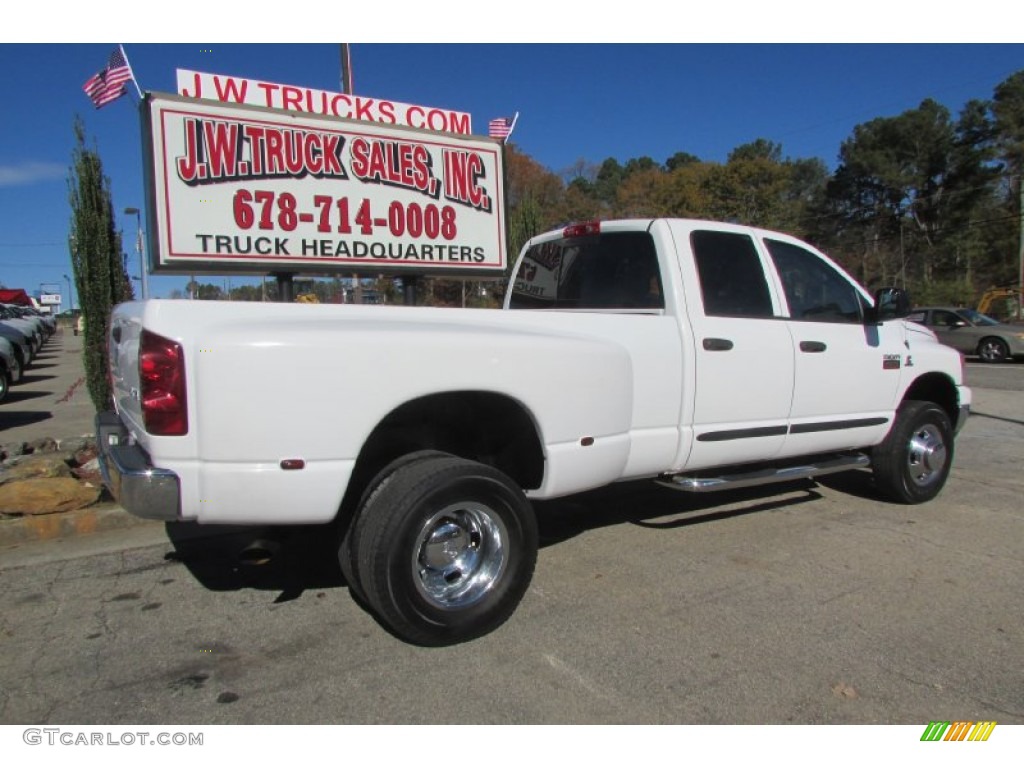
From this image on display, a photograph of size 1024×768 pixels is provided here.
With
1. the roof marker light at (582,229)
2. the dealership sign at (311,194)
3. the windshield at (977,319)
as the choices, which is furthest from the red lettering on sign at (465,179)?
the windshield at (977,319)

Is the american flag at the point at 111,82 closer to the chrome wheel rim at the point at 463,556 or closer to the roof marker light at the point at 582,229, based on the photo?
the roof marker light at the point at 582,229

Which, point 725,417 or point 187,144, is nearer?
point 725,417

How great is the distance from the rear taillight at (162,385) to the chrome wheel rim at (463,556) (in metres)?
1.20

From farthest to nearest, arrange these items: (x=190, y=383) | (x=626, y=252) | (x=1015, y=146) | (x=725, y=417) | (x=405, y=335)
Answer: (x=1015, y=146)
(x=626, y=252)
(x=725, y=417)
(x=405, y=335)
(x=190, y=383)

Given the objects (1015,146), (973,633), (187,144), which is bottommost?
(973,633)

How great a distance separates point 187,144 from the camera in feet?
17.7

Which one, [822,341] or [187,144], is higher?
[187,144]

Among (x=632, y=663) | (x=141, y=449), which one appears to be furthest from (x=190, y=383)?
(x=632, y=663)

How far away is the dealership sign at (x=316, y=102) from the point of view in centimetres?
584

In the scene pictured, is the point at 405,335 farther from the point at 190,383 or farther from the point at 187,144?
the point at 187,144

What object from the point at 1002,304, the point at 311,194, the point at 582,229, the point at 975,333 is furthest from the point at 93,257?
the point at 1002,304

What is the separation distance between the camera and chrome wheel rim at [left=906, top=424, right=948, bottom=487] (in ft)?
19.1

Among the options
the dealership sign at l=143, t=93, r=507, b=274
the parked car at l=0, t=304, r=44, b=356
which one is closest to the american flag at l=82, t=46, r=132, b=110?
the dealership sign at l=143, t=93, r=507, b=274

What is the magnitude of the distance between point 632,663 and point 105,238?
Result: 6.53 metres
